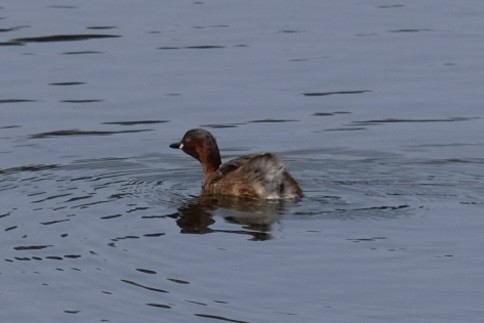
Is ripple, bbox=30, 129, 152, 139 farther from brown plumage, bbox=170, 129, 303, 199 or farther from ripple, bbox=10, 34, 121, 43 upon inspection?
ripple, bbox=10, 34, 121, 43

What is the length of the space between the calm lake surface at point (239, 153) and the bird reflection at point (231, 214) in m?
0.04

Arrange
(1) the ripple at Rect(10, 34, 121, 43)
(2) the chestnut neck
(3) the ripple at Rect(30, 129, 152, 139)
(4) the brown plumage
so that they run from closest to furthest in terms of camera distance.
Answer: (4) the brown plumage
(2) the chestnut neck
(3) the ripple at Rect(30, 129, 152, 139)
(1) the ripple at Rect(10, 34, 121, 43)

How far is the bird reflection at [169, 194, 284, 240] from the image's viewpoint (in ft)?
Result: 47.9

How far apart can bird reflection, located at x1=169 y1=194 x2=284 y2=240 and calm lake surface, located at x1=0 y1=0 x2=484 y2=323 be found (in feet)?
0.14

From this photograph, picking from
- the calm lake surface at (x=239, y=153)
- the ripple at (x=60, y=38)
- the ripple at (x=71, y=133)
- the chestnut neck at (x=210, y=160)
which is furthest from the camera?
the ripple at (x=60, y=38)

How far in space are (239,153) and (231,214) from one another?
9.32 ft

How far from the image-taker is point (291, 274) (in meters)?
12.9

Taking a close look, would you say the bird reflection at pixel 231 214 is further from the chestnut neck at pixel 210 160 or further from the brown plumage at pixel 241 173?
the chestnut neck at pixel 210 160

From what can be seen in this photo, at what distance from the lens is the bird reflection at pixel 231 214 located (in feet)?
47.9

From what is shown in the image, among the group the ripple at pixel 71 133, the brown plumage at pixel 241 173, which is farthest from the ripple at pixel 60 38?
the brown plumage at pixel 241 173

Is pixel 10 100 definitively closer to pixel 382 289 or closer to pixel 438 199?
pixel 438 199

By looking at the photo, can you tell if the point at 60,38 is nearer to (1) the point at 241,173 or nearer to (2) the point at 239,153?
(2) the point at 239,153

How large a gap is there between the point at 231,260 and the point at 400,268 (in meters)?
1.35

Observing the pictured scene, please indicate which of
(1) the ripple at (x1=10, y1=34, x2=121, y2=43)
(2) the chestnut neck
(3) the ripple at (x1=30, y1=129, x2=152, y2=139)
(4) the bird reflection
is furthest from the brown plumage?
(1) the ripple at (x1=10, y1=34, x2=121, y2=43)
